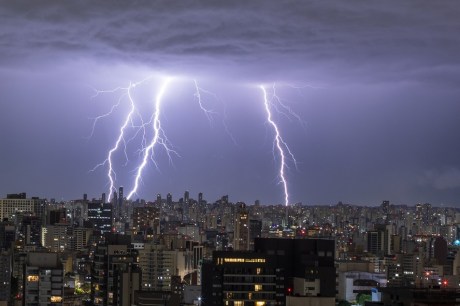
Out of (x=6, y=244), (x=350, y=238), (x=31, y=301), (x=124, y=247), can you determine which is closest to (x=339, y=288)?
(x=124, y=247)

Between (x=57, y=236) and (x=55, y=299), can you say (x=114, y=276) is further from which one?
(x=57, y=236)

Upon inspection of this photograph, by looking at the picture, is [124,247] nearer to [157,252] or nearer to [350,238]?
[157,252]

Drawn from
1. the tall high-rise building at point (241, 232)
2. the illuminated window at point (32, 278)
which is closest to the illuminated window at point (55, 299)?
the illuminated window at point (32, 278)

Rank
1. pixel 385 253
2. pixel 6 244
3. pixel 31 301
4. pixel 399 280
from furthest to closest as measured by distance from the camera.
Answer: pixel 385 253, pixel 6 244, pixel 399 280, pixel 31 301

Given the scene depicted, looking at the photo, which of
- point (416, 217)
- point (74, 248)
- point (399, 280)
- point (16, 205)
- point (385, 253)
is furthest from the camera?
point (416, 217)

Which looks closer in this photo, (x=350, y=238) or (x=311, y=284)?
(x=311, y=284)

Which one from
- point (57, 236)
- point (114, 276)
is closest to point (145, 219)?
point (57, 236)

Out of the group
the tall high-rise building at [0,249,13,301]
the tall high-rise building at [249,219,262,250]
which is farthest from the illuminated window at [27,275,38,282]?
the tall high-rise building at [249,219,262,250]

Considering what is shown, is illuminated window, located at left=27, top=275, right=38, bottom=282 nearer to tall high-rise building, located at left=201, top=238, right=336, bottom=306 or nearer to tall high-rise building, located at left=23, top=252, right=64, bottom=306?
tall high-rise building, located at left=23, top=252, right=64, bottom=306
